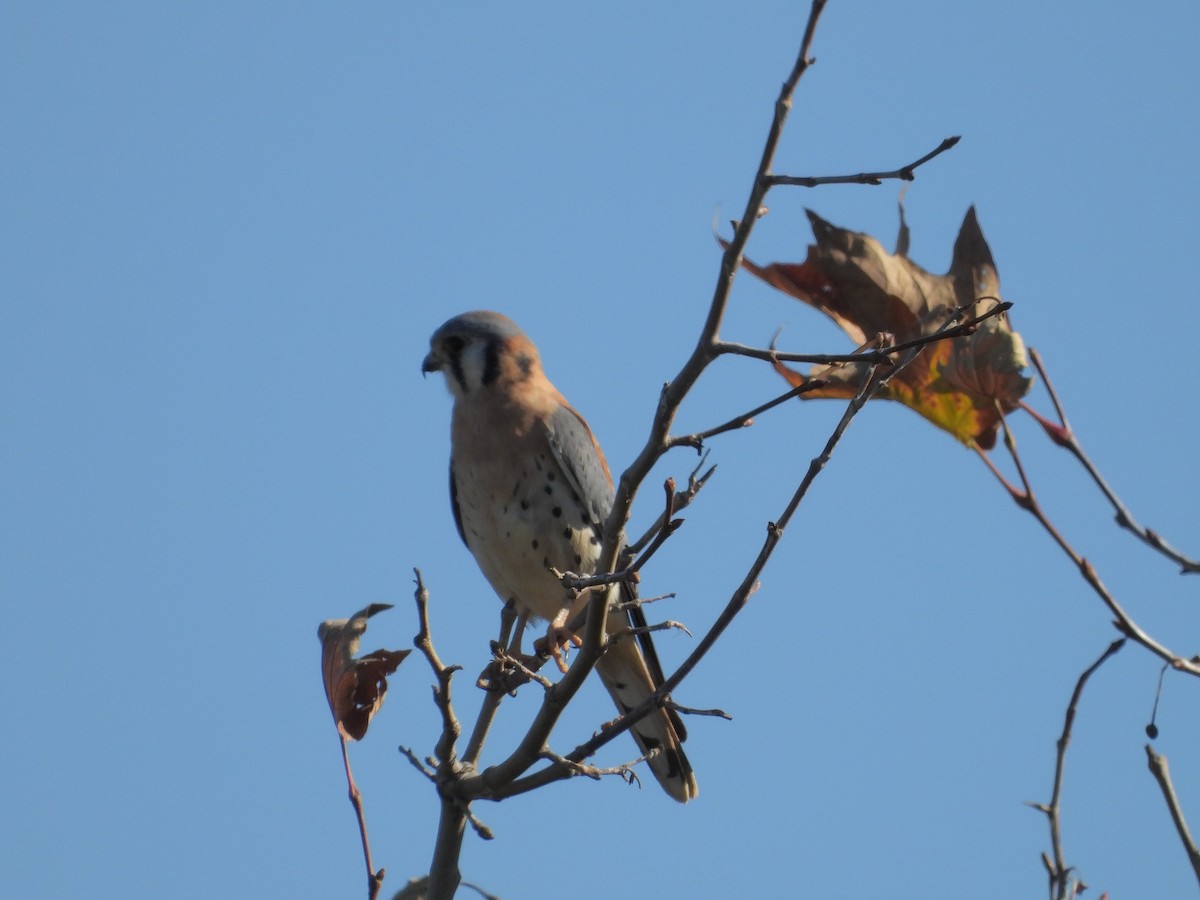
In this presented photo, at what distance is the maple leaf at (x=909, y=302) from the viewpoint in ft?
8.22

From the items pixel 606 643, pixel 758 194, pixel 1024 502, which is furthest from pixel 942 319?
pixel 606 643

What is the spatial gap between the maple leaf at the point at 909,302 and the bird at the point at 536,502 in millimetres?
1930

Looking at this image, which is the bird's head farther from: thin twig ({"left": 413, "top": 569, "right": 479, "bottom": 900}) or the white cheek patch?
thin twig ({"left": 413, "top": 569, "right": 479, "bottom": 900})

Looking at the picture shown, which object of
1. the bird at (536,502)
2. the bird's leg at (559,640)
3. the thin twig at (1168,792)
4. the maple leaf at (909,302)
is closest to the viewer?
the thin twig at (1168,792)

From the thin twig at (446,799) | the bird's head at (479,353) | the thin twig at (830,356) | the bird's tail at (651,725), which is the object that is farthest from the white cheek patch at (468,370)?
the thin twig at (830,356)

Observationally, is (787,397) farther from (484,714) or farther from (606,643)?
(484,714)

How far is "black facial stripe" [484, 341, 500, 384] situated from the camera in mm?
4905

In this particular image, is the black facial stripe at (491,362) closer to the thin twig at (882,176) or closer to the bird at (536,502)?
the bird at (536,502)

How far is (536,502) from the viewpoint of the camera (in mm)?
4555

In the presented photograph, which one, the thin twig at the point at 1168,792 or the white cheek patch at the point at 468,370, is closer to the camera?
the thin twig at the point at 1168,792

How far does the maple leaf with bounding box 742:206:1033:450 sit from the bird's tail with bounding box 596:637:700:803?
1.94 m

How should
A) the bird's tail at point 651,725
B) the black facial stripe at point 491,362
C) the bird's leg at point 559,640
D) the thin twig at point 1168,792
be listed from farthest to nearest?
the black facial stripe at point 491,362 → the bird's tail at point 651,725 → the bird's leg at point 559,640 → the thin twig at point 1168,792

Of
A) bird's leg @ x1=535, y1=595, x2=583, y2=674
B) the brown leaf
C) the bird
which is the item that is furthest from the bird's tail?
the brown leaf

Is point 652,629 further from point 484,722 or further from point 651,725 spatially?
point 651,725
